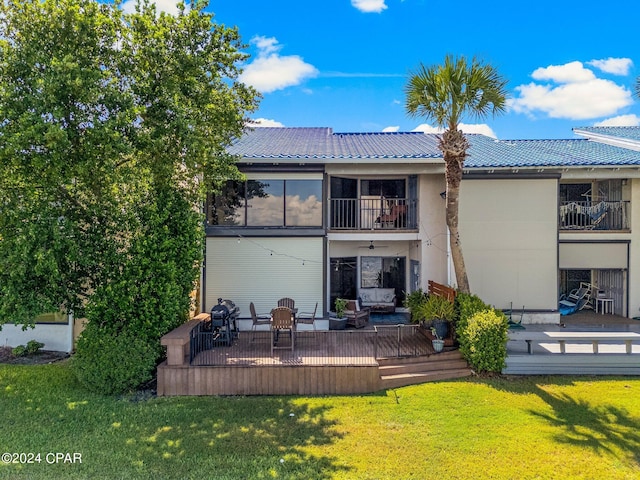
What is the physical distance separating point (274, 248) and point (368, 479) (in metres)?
9.07

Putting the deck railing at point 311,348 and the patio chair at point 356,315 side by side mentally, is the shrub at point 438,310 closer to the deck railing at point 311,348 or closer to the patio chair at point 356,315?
the deck railing at point 311,348

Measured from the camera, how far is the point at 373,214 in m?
15.5

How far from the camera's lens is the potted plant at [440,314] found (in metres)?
10.8

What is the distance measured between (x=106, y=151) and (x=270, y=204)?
6.35 m

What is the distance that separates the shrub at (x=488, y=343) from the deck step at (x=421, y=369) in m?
0.46

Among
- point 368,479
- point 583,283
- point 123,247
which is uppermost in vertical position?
point 123,247

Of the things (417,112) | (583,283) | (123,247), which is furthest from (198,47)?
(583,283)

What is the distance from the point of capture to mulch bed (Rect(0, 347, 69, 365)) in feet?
36.9

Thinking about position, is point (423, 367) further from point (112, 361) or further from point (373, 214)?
point (112, 361)

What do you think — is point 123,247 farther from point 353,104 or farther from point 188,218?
point 353,104

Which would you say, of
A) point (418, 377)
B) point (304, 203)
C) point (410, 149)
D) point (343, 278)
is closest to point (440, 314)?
point (418, 377)

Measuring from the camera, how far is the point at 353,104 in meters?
18.5

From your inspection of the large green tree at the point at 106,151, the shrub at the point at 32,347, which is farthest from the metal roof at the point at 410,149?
the shrub at the point at 32,347

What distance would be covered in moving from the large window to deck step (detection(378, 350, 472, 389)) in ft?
19.2
